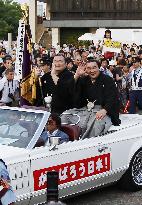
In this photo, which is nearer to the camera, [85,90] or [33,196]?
[33,196]

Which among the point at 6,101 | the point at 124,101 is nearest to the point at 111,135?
the point at 6,101

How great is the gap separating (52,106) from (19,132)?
200 cm

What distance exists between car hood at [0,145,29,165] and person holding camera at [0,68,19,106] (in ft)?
14.9

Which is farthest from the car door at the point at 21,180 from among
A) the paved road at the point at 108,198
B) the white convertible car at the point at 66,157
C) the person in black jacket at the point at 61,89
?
the person in black jacket at the point at 61,89

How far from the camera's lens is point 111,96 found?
7375 mm

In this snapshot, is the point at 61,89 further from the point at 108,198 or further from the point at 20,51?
the point at 108,198

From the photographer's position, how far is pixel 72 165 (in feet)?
20.6

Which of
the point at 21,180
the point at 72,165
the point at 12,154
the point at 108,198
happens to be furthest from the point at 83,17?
the point at 21,180

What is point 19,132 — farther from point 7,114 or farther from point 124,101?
point 124,101

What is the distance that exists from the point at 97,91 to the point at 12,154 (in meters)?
2.13

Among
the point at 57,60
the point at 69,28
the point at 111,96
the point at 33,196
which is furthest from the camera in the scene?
the point at 69,28

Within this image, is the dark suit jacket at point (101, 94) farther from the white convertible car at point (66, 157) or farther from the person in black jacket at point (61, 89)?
the person in black jacket at point (61, 89)

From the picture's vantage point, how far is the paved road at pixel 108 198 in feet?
22.5

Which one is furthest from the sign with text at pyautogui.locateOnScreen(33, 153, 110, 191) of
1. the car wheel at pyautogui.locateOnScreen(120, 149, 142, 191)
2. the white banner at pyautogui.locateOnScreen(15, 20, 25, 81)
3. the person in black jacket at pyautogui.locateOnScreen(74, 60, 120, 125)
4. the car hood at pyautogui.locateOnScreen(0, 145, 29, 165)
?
the white banner at pyautogui.locateOnScreen(15, 20, 25, 81)
